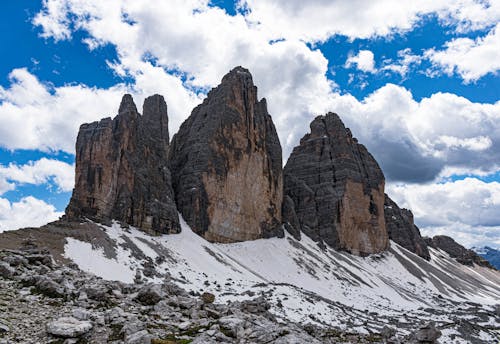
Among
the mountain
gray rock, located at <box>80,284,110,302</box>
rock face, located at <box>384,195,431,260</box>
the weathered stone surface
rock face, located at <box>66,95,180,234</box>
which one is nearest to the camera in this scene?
the mountain

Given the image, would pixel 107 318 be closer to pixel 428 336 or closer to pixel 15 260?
Answer: pixel 15 260

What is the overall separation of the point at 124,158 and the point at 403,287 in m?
68.3

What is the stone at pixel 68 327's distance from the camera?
10.4 m

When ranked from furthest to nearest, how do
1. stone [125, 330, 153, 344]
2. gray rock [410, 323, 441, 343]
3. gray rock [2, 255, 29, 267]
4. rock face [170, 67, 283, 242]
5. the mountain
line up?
rock face [170, 67, 283, 242] < gray rock [410, 323, 441, 343] < gray rock [2, 255, 29, 267] < the mountain < stone [125, 330, 153, 344]

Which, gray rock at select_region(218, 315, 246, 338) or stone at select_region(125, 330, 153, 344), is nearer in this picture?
stone at select_region(125, 330, 153, 344)

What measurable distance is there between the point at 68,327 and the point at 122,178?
5244 cm

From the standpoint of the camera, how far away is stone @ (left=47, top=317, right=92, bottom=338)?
34.2ft

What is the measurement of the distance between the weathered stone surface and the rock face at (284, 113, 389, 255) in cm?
5960

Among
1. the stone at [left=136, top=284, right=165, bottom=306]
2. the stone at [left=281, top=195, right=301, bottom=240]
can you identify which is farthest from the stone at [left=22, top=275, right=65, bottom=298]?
the stone at [left=281, top=195, right=301, bottom=240]

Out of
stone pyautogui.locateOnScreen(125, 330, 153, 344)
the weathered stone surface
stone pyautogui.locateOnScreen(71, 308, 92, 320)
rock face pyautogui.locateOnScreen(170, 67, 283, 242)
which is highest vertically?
rock face pyautogui.locateOnScreen(170, 67, 283, 242)

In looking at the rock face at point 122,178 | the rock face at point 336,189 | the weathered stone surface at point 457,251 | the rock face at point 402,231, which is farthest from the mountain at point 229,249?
the weathered stone surface at point 457,251

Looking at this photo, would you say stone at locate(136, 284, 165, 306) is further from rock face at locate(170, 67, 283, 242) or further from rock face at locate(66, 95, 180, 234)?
rock face at locate(170, 67, 283, 242)

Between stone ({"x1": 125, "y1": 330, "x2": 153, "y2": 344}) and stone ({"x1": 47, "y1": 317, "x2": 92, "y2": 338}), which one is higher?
stone ({"x1": 47, "y1": 317, "x2": 92, "y2": 338})

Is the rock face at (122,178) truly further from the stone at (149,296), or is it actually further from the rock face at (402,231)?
the rock face at (402,231)
